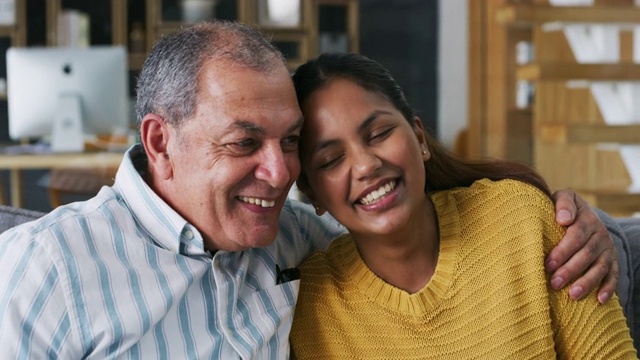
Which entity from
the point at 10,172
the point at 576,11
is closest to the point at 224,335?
the point at 576,11

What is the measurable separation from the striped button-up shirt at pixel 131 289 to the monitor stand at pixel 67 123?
3.08 metres

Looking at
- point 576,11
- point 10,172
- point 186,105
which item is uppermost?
point 576,11

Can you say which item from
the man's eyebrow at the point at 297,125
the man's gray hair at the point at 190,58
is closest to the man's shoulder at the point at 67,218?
the man's gray hair at the point at 190,58

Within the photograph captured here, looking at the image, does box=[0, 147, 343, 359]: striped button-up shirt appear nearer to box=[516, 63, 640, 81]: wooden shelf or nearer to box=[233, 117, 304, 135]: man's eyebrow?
box=[233, 117, 304, 135]: man's eyebrow

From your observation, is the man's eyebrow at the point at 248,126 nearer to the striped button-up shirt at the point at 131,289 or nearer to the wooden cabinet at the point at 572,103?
the striped button-up shirt at the point at 131,289

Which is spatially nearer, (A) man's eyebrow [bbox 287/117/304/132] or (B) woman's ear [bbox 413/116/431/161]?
(A) man's eyebrow [bbox 287/117/304/132]

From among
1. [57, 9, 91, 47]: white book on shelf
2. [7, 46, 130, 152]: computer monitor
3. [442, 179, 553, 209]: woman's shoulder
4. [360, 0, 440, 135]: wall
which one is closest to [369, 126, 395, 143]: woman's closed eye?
[442, 179, 553, 209]: woman's shoulder

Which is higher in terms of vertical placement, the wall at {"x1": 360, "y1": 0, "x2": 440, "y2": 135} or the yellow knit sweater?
the wall at {"x1": 360, "y1": 0, "x2": 440, "y2": 135}

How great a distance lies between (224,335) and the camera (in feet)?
4.85

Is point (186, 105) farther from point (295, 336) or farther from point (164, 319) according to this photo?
point (295, 336)

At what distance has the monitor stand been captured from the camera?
4574 millimetres

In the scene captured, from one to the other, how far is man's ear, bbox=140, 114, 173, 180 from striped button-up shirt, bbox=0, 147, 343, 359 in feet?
0.13

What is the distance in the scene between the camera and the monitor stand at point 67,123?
4574 mm

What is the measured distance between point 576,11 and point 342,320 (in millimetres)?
2761
